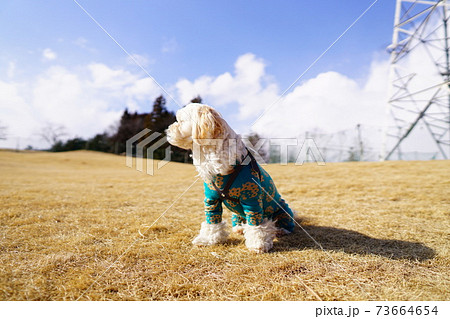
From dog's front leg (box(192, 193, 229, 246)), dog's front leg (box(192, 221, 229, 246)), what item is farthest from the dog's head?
dog's front leg (box(192, 221, 229, 246))

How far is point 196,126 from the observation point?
8.63 feet

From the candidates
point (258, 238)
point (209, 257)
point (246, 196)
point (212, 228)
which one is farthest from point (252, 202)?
point (209, 257)

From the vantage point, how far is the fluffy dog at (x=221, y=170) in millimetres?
2652

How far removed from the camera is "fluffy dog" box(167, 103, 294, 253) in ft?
8.70

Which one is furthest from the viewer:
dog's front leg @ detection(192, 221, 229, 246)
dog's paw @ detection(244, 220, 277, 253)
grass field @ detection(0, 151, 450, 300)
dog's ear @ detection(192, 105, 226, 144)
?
dog's front leg @ detection(192, 221, 229, 246)

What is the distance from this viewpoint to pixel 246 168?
9.05 ft

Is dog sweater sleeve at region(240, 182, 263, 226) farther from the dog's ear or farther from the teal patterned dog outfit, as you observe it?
the dog's ear

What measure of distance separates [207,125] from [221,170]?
1.70 feet

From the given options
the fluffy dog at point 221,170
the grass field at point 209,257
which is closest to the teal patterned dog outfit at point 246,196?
the fluffy dog at point 221,170

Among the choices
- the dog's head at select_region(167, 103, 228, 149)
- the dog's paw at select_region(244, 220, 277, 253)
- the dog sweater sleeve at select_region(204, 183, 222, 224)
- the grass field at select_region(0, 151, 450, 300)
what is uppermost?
the dog's head at select_region(167, 103, 228, 149)

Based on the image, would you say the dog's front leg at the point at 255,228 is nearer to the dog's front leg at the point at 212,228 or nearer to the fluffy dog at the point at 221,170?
the fluffy dog at the point at 221,170
